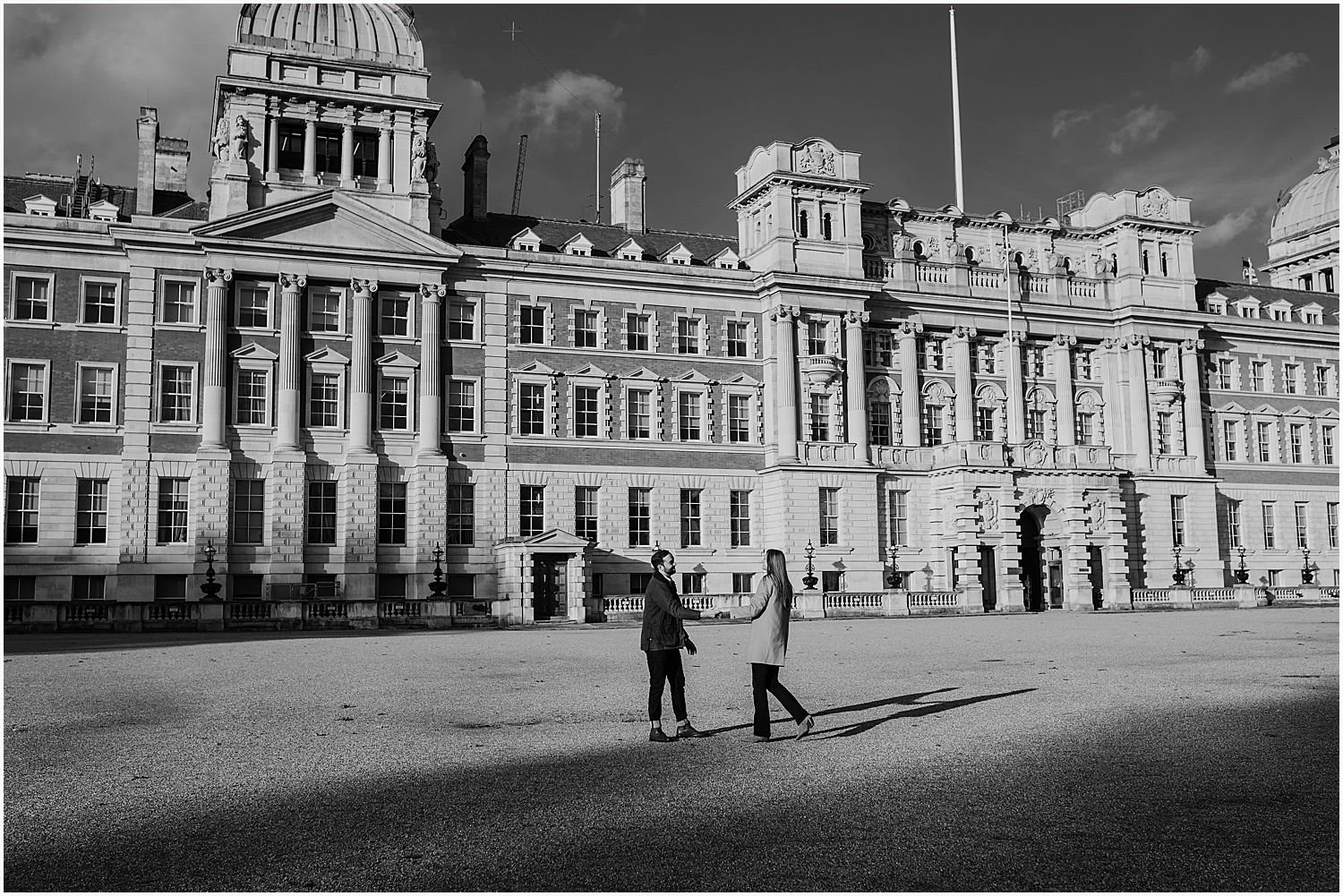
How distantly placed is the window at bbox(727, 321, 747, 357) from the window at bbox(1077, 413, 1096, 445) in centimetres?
1824

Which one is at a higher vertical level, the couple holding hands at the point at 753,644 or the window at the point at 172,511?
the window at the point at 172,511

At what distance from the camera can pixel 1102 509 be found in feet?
197

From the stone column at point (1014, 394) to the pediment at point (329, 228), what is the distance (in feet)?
88.8

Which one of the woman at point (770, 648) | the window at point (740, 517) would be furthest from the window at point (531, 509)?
the woman at point (770, 648)

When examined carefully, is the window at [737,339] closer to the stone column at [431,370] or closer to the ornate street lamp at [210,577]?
the stone column at [431,370]

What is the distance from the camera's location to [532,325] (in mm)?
55906

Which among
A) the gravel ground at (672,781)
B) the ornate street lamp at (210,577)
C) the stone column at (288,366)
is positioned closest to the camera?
the gravel ground at (672,781)

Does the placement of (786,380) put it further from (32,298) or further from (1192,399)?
(32,298)

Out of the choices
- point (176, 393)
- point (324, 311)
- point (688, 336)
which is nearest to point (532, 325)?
point (688, 336)

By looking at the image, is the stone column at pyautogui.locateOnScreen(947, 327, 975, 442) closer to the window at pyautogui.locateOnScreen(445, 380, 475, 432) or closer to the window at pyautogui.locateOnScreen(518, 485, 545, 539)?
the window at pyautogui.locateOnScreen(518, 485, 545, 539)

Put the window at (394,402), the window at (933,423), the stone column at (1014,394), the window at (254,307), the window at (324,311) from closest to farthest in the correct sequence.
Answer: the window at (254,307) → the window at (324,311) → the window at (394,402) → the window at (933,423) → the stone column at (1014,394)

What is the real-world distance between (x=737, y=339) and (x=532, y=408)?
1025 cm

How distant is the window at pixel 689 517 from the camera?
56688 millimetres

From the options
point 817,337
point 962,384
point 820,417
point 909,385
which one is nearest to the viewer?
point 820,417
